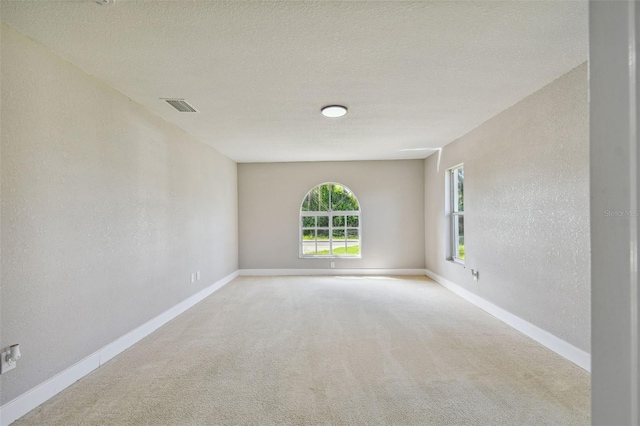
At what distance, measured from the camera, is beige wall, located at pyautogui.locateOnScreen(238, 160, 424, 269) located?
6.78 m

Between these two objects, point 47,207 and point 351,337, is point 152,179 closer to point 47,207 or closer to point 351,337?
point 47,207

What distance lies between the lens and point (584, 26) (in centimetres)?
204

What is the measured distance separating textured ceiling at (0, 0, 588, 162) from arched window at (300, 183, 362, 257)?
10.6 feet

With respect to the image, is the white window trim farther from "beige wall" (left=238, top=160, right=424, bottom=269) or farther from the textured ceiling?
the textured ceiling

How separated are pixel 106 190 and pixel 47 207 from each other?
61cm

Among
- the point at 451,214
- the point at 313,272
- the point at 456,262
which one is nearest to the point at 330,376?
the point at 456,262

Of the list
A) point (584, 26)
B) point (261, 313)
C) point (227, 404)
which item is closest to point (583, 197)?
point (584, 26)

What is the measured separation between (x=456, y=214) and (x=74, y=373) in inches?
203

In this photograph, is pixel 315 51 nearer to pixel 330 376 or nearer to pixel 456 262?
pixel 330 376

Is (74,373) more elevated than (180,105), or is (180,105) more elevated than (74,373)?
(180,105)

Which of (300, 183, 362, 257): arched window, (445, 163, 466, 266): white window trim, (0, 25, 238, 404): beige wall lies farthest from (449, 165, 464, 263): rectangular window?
(0, 25, 238, 404): beige wall

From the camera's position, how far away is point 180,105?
3371 mm
